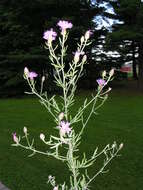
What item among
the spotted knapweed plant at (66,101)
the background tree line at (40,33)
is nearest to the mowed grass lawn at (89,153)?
the spotted knapweed plant at (66,101)

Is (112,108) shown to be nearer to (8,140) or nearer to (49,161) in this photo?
(8,140)

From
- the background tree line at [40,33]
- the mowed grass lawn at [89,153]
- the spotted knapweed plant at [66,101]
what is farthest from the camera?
the background tree line at [40,33]

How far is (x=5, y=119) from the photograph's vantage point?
33.8ft

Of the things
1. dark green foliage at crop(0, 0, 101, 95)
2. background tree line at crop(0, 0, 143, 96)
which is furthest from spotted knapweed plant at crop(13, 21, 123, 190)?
dark green foliage at crop(0, 0, 101, 95)

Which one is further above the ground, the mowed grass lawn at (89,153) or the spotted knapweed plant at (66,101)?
the spotted knapweed plant at (66,101)

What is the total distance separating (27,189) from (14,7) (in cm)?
1482

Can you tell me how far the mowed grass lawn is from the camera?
4645 millimetres

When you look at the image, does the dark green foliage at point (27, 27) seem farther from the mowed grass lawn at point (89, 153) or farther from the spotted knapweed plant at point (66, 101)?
the spotted knapweed plant at point (66, 101)

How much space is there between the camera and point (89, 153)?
19.6 feet

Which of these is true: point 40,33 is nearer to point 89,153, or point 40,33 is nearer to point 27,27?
point 27,27

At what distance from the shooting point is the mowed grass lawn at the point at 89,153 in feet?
15.2

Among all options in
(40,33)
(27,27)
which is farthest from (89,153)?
(40,33)

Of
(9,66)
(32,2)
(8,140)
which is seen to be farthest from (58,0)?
(8,140)

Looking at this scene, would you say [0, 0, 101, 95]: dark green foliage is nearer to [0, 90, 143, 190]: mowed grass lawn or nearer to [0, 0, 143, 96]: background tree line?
[0, 0, 143, 96]: background tree line
